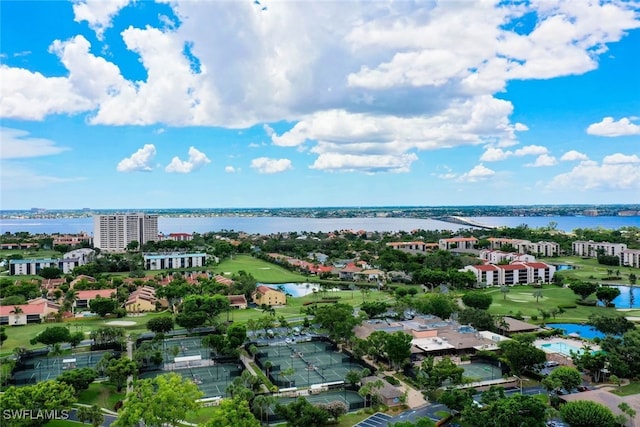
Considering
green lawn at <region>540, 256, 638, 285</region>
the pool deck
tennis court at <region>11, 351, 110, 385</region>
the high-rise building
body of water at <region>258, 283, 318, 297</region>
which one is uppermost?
the high-rise building

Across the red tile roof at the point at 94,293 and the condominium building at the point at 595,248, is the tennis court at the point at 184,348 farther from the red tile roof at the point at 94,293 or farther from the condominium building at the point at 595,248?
the condominium building at the point at 595,248

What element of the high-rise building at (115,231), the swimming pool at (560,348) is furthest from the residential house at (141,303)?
the high-rise building at (115,231)

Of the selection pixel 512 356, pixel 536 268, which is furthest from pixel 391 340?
pixel 536 268

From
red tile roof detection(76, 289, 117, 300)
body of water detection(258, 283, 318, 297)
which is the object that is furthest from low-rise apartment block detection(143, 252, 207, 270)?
red tile roof detection(76, 289, 117, 300)

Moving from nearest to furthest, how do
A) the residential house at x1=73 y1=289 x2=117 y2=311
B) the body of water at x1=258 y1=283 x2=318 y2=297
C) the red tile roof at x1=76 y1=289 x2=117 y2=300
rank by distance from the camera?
the residential house at x1=73 y1=289 x2=117 y2=311, the red tile roof at x1=76 y1=289 x2=117 y2=300, the body of water at x1=258 y1=283 x2=318 y2=297

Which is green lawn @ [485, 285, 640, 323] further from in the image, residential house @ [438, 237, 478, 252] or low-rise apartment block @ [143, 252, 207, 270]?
low-rise apartment block @ [143, 252, 207, 270]

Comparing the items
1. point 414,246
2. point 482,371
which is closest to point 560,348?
point 482,371
